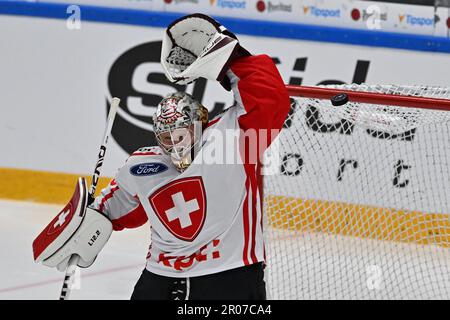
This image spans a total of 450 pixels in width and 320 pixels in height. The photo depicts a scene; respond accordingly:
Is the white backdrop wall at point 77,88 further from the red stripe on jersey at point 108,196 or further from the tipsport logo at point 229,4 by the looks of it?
the red stripe on jersey at point 108,196

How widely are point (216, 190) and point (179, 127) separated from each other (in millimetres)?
182

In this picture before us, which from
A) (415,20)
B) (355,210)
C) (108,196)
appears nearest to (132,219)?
(108,196)

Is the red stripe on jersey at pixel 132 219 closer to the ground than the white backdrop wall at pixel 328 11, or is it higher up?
closer to the ground

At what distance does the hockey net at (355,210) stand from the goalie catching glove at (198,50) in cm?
118

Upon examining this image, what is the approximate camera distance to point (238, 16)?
566 centimetres

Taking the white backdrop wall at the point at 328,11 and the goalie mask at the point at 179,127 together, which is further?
the white backdrop wall at the point at 328,11

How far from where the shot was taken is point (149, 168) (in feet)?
9.12

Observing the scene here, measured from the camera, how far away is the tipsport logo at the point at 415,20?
17.9 ft

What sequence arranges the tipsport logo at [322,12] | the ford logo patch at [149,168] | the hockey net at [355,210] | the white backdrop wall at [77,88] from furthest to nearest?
the white backdrop wall at [77,88]
the tipsport logo at [322,12]
the hockey net at [355,210]
the ford logo patch at [149,168]

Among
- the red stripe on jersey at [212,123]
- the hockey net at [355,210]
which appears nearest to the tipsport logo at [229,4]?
the hockey net at [355,210]

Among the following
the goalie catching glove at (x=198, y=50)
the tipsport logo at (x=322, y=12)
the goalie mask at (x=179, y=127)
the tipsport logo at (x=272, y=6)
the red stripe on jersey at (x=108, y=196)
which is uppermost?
the tipsport logo at (x=272, y=6)

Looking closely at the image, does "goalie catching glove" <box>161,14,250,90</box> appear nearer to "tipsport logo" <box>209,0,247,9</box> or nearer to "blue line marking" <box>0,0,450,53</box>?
"blue line marking" <box>0,0,450,53</box>

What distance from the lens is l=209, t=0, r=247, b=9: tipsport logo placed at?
566cm

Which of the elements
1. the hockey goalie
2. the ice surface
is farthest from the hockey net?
the hockey goalie
